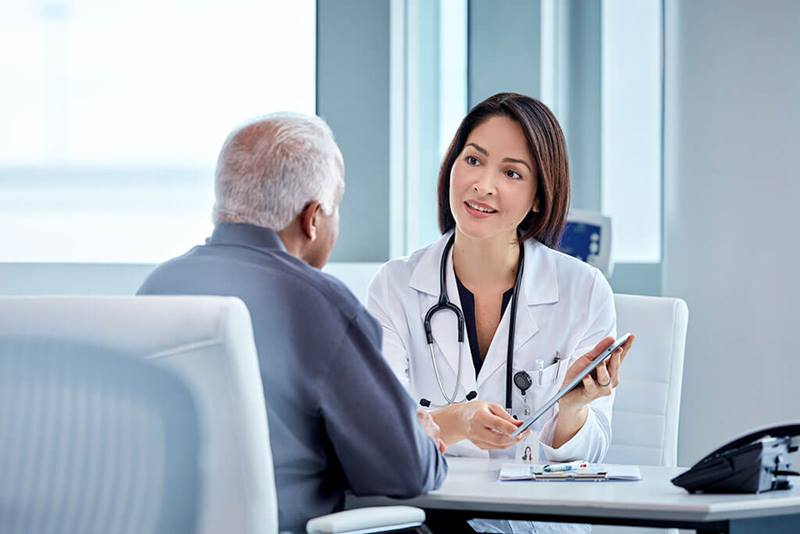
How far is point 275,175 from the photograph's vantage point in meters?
1.70

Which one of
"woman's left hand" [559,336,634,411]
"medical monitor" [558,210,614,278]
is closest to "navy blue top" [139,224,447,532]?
"woman's left hand" [559,336,634,411]

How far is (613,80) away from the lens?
→ 5086mm

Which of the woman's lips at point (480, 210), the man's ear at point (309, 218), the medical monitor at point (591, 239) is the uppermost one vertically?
the man's ear at point (309, 218)

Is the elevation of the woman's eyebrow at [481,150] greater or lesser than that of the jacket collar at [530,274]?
greater

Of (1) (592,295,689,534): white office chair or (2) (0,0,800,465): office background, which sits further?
(2) (0,0,800,465): office background

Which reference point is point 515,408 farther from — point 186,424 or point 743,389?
point 743,389

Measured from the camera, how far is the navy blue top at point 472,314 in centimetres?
239

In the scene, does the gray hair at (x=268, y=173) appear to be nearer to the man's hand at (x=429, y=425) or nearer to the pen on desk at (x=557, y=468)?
→ the man's hand at (x=429, y=425)

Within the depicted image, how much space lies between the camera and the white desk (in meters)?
1.57

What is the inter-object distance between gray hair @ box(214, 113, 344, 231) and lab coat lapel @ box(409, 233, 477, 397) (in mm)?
743

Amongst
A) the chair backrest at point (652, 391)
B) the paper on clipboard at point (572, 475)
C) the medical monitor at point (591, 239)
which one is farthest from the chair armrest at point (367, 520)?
the medical monitor at point (591, 239)

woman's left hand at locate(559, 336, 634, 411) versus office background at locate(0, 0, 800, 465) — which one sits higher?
office background at locate(0, 0, 800, 465)

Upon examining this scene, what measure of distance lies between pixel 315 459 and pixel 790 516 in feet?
2.29

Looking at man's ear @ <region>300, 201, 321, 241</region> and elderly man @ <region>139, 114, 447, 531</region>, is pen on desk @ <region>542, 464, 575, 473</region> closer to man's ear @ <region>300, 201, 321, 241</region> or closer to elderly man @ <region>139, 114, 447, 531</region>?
elderly man @ <region>139, 114, 447, 531</region>
